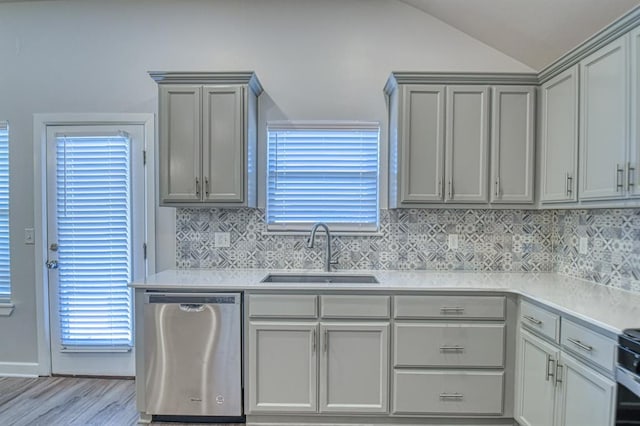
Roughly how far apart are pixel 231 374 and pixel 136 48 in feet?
8.70

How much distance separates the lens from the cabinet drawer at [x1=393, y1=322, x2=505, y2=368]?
220cm

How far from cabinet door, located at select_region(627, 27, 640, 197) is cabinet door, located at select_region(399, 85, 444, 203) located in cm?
103

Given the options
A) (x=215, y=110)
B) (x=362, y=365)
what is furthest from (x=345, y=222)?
(x=215, y=110)

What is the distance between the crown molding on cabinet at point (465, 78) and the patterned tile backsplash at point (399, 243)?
970 millimetres

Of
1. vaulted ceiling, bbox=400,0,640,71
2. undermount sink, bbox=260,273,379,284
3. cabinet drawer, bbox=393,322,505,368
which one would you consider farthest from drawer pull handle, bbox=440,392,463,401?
vaulted ceiling, bbox=400,0,640,71

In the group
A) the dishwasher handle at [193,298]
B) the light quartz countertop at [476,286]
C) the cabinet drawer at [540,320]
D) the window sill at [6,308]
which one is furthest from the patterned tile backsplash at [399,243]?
the window sill at [6,308]

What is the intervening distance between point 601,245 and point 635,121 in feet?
3.12

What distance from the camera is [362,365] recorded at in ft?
7.34

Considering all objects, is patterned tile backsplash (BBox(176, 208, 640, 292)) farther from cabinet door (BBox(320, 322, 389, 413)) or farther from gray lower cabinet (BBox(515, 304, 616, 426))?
gray lower cabinet (BBox(515, 304, 616, 426))

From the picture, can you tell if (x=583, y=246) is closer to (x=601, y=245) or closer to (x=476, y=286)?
(x=601, y=245)

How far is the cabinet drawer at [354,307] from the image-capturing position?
2.23m

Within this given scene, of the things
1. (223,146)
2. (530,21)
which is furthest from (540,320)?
(223,146)

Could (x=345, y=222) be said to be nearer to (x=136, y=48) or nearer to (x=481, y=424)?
(x=481, y=424)

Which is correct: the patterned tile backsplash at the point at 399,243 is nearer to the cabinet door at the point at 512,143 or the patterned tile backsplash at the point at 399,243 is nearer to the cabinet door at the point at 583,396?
the cabinet door at the point at 512,143
